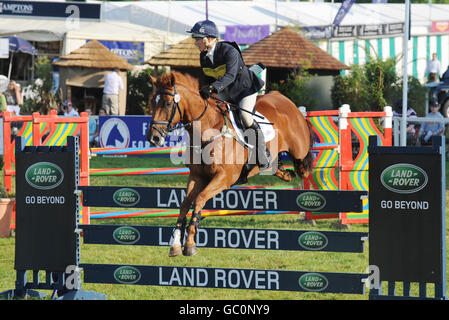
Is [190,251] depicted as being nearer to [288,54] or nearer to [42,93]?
[288,54]

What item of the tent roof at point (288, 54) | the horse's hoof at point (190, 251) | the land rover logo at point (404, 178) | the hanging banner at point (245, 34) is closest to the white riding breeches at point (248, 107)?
the horse's hoof at point (190, 251)

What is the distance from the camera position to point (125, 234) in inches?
232

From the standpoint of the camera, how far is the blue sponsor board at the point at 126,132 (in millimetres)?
12227

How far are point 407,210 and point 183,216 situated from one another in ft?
6.29

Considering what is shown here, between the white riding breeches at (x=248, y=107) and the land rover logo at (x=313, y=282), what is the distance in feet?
7.20

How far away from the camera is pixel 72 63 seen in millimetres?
19969

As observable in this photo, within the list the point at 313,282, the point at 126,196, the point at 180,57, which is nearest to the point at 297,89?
the point at 180,57

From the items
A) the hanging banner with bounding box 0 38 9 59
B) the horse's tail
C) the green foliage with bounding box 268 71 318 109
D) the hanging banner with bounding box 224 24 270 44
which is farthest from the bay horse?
the hanging banner with bounding box 0 38 9 59

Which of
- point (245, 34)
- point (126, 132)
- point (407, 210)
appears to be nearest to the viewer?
point (407, 210)

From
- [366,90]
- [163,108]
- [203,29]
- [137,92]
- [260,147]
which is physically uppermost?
[137,92]

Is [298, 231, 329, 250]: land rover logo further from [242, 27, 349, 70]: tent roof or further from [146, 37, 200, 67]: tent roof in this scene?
[146, 37, 200, 67]: tent roof

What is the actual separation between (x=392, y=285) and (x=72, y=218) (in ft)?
8.03
